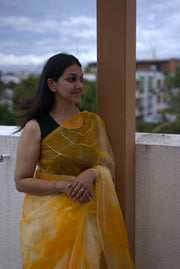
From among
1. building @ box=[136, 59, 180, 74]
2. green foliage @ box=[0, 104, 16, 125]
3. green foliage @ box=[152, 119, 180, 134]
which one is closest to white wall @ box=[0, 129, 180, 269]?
green foliage @ box=[152, 119, 180, 134]

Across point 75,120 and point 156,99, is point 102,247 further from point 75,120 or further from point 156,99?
point 156,99

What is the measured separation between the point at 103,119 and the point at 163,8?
33.8m

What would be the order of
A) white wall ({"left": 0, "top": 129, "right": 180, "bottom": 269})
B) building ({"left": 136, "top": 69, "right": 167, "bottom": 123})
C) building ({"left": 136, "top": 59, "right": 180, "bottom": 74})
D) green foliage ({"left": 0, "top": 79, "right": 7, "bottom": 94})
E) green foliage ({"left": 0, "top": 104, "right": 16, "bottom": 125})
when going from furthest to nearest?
building ({"left": 136, "top": 59, "right": 180, "bottom": 74}) → building ({"left": 136, "top": 69, "right": 167, "bottom": 123}) → green foliage ({"left": 0, "top": 79, "right": 7, "bottom": 94}) → green foliage ({"left": 0, "top": 104, "right": 16, "bottom": 125}) → white wall ({"left": 0, "top": 129, "right": 180, "bottom": 269})

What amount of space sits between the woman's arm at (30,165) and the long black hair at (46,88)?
6cm

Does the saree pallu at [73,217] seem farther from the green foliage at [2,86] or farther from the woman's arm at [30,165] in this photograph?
the green foliage at [2,86]

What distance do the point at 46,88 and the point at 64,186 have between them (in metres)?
0.39

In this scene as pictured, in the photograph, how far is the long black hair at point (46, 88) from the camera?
1233 mm

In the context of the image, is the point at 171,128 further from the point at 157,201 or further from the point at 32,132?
the point at 32,132

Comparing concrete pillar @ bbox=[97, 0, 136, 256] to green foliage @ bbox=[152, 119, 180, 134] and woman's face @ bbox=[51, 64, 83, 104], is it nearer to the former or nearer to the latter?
woman's face @ bbox=[51, 64, 83, 104]

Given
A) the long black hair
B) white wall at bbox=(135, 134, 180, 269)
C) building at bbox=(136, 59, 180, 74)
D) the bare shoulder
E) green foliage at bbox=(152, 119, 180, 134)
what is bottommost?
green foliage at bbox=(152, 119, 180, 134)

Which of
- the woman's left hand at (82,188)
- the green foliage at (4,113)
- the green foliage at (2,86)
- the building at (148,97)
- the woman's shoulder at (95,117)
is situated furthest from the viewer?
the building at (148,97)

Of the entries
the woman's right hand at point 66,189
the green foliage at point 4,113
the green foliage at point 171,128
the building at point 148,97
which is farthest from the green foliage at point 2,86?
the woman's right hand at point 66,189

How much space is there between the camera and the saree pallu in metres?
1.21

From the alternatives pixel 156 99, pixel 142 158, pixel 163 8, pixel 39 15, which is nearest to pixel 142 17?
pixel 163 8
